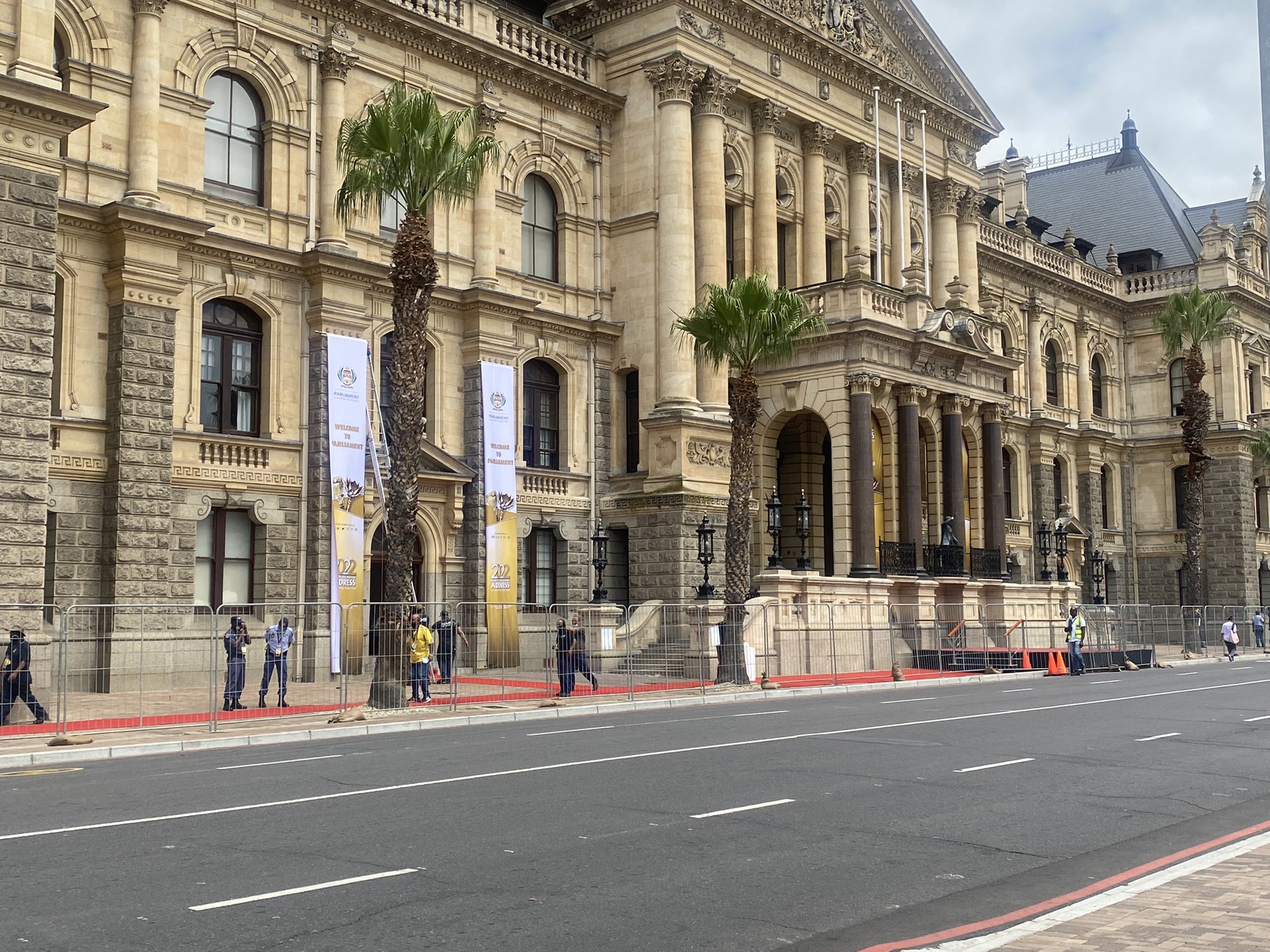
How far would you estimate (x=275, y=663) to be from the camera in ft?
75.8

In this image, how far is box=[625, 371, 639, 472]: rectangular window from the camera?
39281mm

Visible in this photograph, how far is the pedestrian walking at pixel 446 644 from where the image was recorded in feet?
79.8

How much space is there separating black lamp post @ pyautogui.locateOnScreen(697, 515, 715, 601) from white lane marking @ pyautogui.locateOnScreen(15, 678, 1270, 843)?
414 inches

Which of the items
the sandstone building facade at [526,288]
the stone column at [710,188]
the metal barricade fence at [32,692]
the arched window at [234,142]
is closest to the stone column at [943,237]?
the sandstone building facade at [526,288]

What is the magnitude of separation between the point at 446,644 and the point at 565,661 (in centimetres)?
279

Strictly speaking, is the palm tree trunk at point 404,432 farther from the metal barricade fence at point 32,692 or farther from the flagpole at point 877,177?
the flagpole at point 877,177

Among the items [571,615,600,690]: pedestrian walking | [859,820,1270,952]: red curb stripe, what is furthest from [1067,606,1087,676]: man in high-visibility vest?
[859,820,1270,952]: red curb stripe

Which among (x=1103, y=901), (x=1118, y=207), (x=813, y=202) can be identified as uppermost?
(x=1118, y=207)

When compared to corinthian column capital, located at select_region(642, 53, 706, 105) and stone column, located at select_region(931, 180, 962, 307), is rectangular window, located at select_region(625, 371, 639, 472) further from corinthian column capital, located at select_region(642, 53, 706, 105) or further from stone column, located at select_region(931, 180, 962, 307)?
stone column, located at select_region(931, 180, 962, 307)

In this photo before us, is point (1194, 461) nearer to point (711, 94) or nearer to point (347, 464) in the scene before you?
point (711, 94)

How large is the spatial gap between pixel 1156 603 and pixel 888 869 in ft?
199

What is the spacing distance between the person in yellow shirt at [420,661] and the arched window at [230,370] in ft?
29.7

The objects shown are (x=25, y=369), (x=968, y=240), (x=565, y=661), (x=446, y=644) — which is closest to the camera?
(x=25, y=369)

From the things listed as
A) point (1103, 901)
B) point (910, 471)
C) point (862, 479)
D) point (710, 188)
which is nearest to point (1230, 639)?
point (910, 471)
